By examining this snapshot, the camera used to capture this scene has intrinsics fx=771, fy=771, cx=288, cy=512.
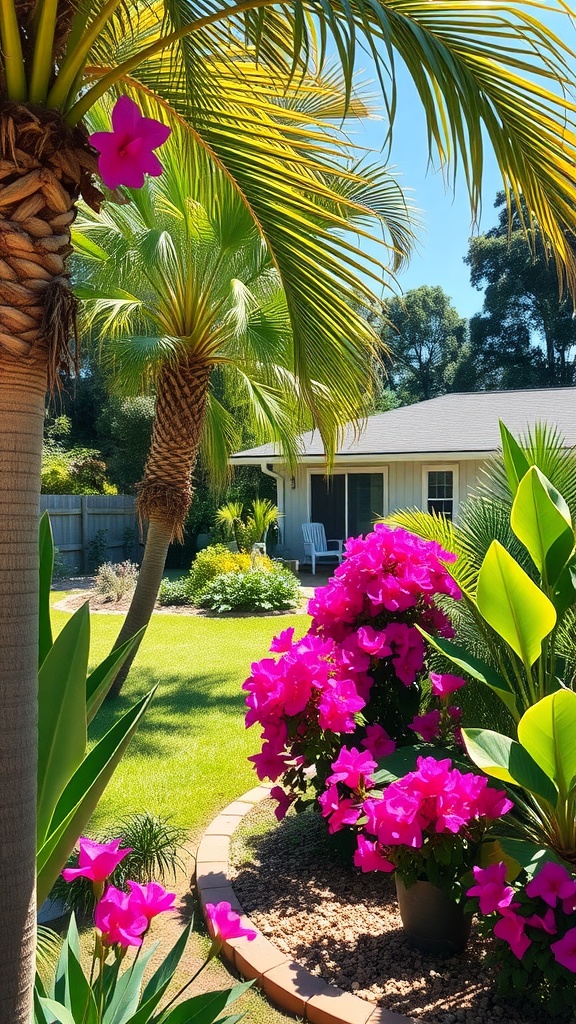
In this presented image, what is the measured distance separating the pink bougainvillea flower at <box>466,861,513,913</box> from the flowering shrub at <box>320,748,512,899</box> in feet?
0.52

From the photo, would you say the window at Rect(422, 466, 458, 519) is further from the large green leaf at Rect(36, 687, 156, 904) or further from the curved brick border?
the large green leaf at Rect(36, 687, 156, 904)

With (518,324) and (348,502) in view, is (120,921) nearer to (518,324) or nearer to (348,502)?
(348,502)

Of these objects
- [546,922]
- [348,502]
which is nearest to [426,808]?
[546,922]

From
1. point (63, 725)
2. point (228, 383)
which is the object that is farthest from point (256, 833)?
point (228, 383)

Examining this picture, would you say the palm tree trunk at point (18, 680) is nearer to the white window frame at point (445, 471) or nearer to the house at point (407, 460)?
the house at point (407, 460)

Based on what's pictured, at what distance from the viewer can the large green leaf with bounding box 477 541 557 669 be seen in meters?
2.47

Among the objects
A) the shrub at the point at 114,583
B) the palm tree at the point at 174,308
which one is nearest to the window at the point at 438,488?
the shrub at the point at 114,583

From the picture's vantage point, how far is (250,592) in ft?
43.3

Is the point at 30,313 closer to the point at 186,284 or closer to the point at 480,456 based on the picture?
the point at 186,284

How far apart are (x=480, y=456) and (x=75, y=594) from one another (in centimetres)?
835

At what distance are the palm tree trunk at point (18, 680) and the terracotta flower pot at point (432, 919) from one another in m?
1.69

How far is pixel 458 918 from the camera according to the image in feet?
9.62

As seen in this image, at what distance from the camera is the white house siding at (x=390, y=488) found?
53.6ft

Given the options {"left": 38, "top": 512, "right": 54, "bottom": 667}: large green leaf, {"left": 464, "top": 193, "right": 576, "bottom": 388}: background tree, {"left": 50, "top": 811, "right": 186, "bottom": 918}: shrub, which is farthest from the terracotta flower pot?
{"left": 464, "top": 193, "right": 576, "bottom": 388}: background tree
